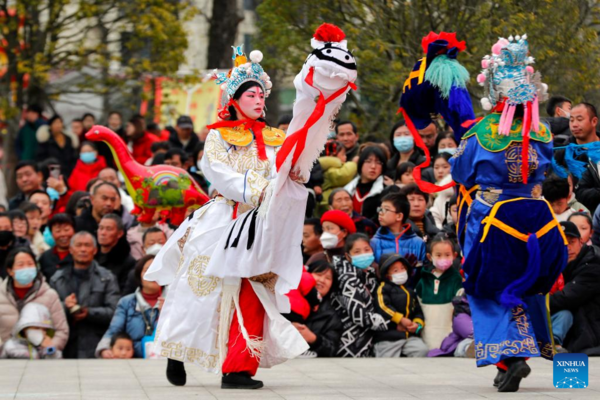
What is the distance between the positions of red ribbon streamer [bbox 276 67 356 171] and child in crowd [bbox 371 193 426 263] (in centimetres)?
354

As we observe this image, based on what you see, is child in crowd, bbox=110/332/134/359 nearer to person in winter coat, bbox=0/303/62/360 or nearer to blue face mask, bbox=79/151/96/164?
person in winter coat, bbox=0/303/62/360

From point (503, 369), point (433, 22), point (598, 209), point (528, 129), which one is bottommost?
point (503, 369)

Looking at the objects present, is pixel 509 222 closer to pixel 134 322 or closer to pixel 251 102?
pixel 251 102

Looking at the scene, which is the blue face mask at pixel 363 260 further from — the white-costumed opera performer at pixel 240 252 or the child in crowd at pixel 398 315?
the white-costumed opera performer at pixel 240 252

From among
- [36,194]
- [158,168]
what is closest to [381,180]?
[158,168]

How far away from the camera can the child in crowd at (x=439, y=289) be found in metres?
10.4

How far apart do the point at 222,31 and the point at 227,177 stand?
14.2m

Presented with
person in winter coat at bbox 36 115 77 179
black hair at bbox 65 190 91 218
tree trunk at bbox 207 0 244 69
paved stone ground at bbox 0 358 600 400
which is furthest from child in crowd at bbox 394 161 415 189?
tree trunk at bbox 207 0 244 69

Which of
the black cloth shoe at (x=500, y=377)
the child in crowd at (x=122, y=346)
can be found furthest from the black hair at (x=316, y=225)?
the black cloth shoe at (x=500, y=377)

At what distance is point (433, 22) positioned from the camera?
12.6 m

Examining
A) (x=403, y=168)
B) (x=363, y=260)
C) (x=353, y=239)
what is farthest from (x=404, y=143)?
(x=363, y=260)

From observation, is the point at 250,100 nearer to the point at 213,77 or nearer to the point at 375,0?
the point at 213,77

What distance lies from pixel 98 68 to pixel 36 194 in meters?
6.54

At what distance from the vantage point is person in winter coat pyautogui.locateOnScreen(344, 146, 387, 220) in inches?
475
